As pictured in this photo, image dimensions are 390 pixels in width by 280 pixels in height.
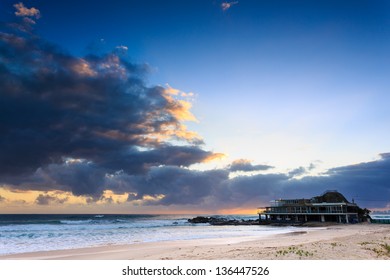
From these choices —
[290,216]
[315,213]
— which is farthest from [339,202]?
[290,216]

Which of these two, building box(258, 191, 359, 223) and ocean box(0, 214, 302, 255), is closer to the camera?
ocean box(0, 214, 302, 255)

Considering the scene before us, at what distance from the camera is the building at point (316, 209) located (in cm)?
7344

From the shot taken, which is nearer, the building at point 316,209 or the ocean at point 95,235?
the ocean at point 95,235

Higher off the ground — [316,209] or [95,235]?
[316,209]

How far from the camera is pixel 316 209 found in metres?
77.2

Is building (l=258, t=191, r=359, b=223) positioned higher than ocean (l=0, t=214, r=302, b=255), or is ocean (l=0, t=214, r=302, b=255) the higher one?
building (l=258, t=191, r=359, b=223)

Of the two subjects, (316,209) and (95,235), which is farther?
(316,209)

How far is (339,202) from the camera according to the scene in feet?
255

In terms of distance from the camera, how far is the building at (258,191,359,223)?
2891 inches

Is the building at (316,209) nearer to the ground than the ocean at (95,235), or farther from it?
farther from it
